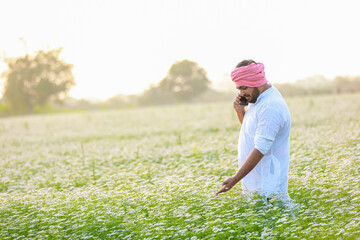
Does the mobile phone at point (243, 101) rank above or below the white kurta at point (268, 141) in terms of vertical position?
above

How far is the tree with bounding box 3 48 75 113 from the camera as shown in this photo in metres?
65.0

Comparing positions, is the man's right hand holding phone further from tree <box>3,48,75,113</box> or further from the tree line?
tree <box>3,48,75,113</box>

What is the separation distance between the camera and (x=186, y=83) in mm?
72000

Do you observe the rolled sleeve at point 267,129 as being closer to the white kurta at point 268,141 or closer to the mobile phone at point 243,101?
the white kurta at point 268,141

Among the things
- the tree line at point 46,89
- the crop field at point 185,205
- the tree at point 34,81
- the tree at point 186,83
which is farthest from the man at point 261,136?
the tree at point 186,83

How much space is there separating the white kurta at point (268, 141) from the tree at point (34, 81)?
62762 mm

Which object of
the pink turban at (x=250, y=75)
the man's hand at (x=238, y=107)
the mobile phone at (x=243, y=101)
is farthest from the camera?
the man's hand at (x=238, y=107)

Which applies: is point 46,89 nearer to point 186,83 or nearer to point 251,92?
point 186,83

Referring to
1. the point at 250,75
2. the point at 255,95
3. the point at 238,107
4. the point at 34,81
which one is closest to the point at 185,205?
the point at 238,107

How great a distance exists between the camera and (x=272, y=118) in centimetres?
526

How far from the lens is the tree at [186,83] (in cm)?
7156

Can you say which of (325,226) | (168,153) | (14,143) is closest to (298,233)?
(325,226)

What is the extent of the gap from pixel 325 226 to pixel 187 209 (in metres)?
1.81

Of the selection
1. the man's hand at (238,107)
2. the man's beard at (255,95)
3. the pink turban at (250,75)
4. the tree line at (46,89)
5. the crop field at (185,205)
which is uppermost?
the tree line at (46,89)
